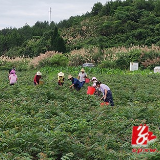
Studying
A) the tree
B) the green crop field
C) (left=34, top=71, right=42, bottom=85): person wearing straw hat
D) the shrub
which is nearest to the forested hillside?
the tree

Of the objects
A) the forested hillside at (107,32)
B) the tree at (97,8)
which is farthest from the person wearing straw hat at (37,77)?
the tree at (97,8)

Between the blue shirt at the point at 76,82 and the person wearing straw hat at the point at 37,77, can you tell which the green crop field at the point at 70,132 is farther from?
the person wearing straw hat at the point at 37,77

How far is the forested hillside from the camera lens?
177 ft

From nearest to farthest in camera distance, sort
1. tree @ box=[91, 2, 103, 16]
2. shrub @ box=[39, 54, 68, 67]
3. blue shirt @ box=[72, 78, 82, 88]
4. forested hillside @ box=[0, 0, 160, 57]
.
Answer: blue shirt @ box=[72, 78, 82, 88] < shrub @ box=[39, 54, 68, 67] < forested hillside @ box=[0, 0, 160, 57] < tree @ box=[91, 2, 103, 16]

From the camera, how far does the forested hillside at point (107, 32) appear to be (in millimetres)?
53938

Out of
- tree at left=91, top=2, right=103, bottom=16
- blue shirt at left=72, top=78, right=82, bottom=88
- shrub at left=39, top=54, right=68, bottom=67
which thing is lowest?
blue shirt at left=72, top=78, right=82, bottom=88

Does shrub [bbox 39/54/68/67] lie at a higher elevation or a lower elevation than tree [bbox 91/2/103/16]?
lower

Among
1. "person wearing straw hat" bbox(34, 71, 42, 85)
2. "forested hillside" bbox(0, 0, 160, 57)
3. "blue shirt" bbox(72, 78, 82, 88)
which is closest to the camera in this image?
"blue shirt" bbox(72, 78, 82, 88)

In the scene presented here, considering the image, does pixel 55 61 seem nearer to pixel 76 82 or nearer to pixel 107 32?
pixel 76 82

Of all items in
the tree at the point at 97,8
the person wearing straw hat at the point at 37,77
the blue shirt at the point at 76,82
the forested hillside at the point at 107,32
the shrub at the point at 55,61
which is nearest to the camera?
the blue shirt at the point at 76,82

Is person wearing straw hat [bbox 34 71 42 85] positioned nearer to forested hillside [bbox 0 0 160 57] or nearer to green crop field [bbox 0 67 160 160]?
green crop field [bbox 0 67 160 160]

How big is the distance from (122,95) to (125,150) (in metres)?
8.70

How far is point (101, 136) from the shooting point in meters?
7.11

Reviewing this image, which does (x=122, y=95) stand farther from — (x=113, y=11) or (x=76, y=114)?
(x=113, y=11)
